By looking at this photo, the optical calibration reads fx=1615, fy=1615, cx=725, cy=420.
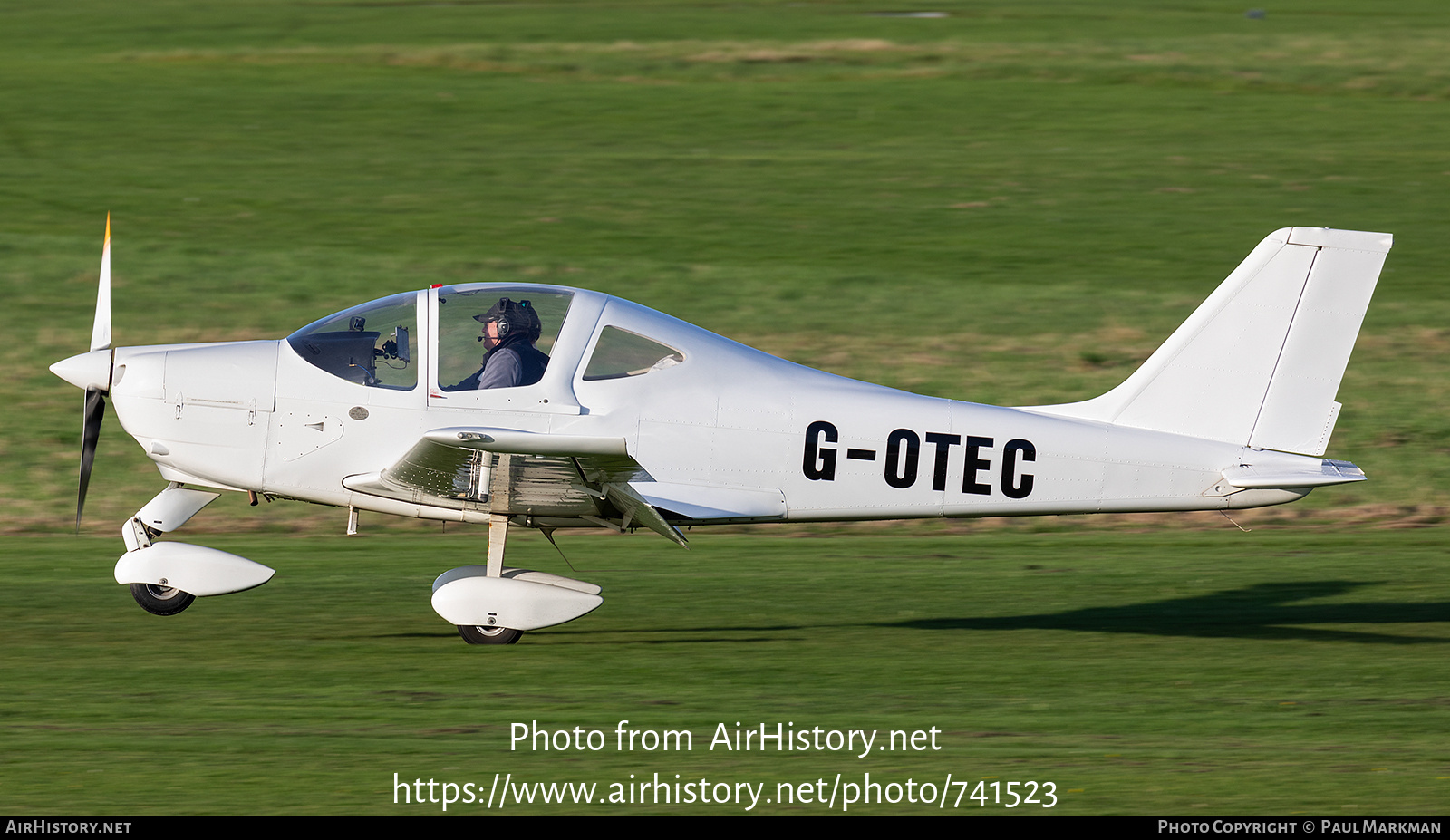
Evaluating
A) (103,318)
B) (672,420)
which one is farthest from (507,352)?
(103,318)

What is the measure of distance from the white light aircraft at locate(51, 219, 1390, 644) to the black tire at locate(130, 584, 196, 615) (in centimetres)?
38

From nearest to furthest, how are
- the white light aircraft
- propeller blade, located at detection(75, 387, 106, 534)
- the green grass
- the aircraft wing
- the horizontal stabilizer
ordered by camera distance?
1. the green grass
2. the aircraft wing
3. the horizontal stabilizer
4. the white light aircraft
5. propeller blade, located at detection(75, 387, 106, 534)

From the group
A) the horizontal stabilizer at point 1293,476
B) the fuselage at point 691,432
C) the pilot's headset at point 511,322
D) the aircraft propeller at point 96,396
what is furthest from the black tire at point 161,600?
the horizontal stabilizer at point 1293,476

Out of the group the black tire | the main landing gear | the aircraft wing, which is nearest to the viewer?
the aircraft wing

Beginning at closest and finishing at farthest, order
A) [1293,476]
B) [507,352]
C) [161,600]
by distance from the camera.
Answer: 1. [1293,476]
2. [507,352]
3. [161,600]

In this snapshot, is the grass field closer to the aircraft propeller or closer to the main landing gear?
the main landing gear

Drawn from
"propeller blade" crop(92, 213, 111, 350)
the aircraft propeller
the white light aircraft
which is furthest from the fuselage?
"propeller blade" crop(92, 213, 111, 350)

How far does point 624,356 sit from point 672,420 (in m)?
0.46

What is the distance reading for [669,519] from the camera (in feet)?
30.6

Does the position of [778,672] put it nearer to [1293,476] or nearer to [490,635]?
[490,635]

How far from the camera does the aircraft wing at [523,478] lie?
817cm

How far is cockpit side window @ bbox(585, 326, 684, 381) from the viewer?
30.6 ft

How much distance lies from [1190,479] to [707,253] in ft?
35.9

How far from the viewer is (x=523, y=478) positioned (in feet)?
29.1
